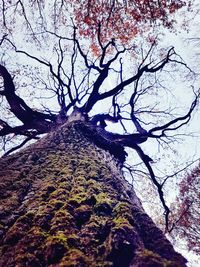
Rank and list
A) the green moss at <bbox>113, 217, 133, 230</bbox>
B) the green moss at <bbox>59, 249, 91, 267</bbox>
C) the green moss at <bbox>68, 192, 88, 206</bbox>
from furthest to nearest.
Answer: the green moss at <bbox>68, 192, 88, 206</bbox> < the green moss at <bbox>113, 217, 133, 230</bbox> < the green moss at <bbox>59, 249, 91, 267</bbox>

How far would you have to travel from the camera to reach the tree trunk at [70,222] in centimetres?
155

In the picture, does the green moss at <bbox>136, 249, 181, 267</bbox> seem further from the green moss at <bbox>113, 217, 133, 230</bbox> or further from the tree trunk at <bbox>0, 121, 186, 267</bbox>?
the green moss at <bbox>113, 217, 133, 230</bbox>

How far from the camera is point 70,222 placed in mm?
1988

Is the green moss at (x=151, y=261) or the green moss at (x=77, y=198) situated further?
the green moss at (x=77, y=198)

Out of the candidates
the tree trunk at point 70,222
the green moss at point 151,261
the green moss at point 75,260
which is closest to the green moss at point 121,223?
the tree trunk at point 70,222

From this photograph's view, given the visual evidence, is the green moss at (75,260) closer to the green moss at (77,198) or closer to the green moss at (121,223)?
the green moss at (121,223)

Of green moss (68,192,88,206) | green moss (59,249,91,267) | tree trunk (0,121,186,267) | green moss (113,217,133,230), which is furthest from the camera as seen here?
green moss (68,192,88,206)

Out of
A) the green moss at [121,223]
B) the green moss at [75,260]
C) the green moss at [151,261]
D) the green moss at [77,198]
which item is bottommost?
the green moss at [75,260]

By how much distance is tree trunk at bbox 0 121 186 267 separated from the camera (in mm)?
1547

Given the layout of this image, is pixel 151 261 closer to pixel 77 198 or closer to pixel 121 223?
pixel 121 223

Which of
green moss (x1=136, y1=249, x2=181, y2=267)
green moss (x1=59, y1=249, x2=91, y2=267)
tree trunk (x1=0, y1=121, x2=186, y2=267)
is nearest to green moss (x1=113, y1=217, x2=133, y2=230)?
tree trunk (x1=0, y1=121, x2=186, y2=267)

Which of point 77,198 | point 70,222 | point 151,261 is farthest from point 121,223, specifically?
point 77,198

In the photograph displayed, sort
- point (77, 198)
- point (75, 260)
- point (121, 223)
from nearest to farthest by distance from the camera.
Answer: point (75, 260), point (121, 223), point (77, 198)

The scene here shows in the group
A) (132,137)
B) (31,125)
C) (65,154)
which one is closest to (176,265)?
(65,154)
